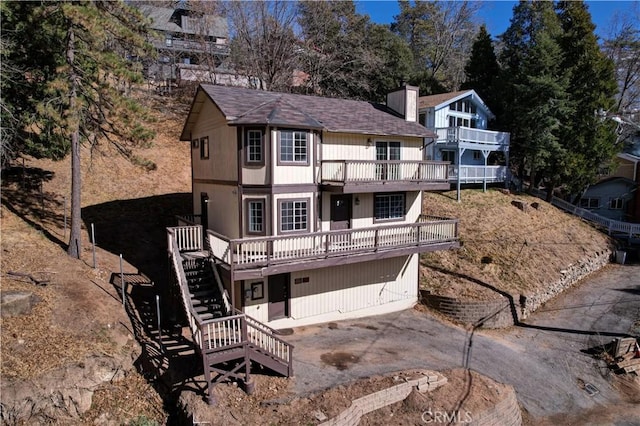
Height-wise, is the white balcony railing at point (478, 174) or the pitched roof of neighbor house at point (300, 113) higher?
the pitched roof of neighbor house at point (300, 113)

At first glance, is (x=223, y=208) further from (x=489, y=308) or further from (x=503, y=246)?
(x=503, y=246)

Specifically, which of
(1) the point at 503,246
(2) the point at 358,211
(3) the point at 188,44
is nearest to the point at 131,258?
(2) the point at 358,211

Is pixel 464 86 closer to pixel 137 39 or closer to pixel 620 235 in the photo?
pixel 620 235

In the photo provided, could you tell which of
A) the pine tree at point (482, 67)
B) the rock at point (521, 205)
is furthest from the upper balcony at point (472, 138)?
the pine tree at point (482, 67)

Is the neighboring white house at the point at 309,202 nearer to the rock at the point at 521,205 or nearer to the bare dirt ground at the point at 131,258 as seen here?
the bare dirt ground at the point at 131,258

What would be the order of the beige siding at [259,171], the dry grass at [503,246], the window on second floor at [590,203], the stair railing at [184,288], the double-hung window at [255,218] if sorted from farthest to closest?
the window on second floor at [590,203]
the dry grass at [503,246]
the double-hung window at [255,218]
the beige siding at [259,171]
the stair railing at [184,288]

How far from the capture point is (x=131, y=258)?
793 inches

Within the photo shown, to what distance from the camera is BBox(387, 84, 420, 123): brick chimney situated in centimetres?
2116

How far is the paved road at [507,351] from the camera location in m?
13.9

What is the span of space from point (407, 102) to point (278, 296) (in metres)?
11.7

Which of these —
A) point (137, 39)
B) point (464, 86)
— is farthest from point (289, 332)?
point (464, 86)

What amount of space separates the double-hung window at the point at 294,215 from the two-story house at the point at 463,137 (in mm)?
15183

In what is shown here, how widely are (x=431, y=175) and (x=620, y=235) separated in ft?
70.1

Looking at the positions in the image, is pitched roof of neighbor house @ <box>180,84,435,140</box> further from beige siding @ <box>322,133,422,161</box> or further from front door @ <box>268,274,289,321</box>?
front door @ <box>268,274,289,321</box>
